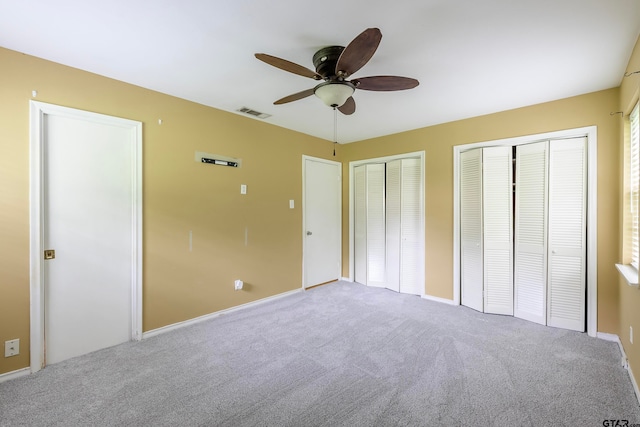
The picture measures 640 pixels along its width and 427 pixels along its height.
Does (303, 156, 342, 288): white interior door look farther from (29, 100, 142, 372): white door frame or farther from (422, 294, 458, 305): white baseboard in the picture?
(29, 100, 142, 372): white door frame

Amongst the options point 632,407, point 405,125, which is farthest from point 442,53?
point 632,407

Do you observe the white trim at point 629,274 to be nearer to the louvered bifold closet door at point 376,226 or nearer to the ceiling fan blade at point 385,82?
the ceiling fan blade at point 385,82

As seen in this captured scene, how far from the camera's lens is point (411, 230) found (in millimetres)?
4121

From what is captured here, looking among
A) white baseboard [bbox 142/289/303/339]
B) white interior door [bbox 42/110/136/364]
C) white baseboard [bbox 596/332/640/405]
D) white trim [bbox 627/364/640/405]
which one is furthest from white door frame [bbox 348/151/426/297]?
white interior door [bbox 42/110/136/364]

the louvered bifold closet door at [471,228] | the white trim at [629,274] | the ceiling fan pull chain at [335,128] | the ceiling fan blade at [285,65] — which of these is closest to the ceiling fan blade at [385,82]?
the ceiling fan blade at [285,65]

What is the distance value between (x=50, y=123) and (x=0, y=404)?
2046 mm

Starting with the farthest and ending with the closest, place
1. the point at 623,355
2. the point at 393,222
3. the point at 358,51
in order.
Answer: the point at 393,222, the point at 623,355, the point at 358,51

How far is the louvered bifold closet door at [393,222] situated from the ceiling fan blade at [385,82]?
2.26 meters

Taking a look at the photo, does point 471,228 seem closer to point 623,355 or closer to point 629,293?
point 629,293

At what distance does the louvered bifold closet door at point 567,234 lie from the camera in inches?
110

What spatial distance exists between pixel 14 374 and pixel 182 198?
6.05ft

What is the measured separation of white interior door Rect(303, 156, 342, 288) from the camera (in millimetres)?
4375

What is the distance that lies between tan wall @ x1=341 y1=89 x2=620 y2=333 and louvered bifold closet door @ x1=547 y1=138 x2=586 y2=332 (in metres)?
0.13

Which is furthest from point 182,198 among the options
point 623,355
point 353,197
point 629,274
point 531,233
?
point 623,355
